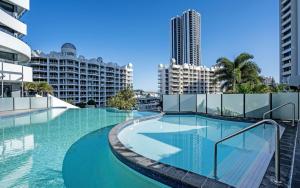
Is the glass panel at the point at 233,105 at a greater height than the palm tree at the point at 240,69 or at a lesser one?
lesser

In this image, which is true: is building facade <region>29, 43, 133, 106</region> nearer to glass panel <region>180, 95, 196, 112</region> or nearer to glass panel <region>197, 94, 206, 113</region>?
glass panel <region>180, 95, 196, 112</region>

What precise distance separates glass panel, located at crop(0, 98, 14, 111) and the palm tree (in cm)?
2438

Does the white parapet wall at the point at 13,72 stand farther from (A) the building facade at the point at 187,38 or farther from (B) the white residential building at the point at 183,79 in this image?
(A) the building facade at the point at 187,38

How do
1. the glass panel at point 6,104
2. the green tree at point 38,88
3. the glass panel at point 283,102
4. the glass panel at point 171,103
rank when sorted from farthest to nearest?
the green tree at point 38,88 → the glass panel at point 6,104 → the glass panel at point 171,103 → the glass panel at point 283,102

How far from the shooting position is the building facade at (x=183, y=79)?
8410 cm

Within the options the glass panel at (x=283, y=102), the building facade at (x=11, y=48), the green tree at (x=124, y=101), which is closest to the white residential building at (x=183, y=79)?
the green tree at (x=124, y=101)

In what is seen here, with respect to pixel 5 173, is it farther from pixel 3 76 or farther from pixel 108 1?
pixel 108 1

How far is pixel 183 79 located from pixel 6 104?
73148 millimetres

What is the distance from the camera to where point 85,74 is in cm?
7081

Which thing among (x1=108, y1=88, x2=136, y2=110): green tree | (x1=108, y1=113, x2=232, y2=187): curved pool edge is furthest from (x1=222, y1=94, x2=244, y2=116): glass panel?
(x1=108, y1=88, x2=136, y2=110): green tree

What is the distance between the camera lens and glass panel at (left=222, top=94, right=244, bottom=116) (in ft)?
46.0

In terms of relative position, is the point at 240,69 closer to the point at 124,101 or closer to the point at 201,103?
the point at 201,103

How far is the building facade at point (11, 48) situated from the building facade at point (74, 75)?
36694mm

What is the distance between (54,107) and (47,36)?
69.2ft
